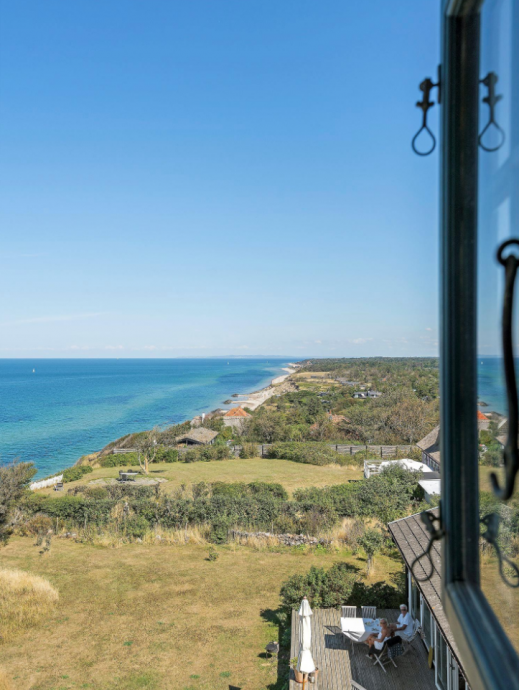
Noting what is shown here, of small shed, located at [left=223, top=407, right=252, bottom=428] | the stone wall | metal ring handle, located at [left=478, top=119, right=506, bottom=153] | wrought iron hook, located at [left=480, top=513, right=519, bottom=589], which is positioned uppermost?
metal ring handle, located at [left=478, top=119, right=506, bottom=153]

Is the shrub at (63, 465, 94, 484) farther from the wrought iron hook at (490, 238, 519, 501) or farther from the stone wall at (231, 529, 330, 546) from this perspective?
the wrought iron hook at (490, 238, 519, 501)

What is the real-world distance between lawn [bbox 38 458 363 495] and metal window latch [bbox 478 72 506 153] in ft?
58.2

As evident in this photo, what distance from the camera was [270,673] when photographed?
676cm

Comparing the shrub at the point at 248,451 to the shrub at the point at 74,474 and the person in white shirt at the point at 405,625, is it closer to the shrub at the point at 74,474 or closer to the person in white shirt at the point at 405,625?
the shrub at the point at 74,474

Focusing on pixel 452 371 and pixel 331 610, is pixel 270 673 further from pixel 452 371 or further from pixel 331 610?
pixel 452 371

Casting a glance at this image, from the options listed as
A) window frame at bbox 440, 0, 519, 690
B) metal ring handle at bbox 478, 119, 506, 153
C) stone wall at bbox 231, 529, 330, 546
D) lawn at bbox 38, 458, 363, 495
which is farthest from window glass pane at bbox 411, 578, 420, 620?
lawn at bbox 38, 458, 363, 495

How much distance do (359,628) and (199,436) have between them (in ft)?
73.5

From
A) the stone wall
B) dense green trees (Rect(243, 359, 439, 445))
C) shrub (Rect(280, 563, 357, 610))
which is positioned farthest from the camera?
dense green trees (Rect(243, 359, 439, 445))

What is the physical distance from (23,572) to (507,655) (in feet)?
38.1

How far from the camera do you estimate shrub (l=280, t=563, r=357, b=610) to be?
7.98 m

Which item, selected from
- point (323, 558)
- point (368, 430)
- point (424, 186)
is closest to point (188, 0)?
point (424, 186)

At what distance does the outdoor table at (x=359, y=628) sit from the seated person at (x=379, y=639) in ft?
0.28

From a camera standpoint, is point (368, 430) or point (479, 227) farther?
point (368, 430)

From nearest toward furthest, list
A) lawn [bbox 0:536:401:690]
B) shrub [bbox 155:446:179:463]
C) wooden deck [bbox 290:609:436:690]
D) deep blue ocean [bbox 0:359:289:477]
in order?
wooden deck [bbox 290:609:436:690]
lawn [bbox 0:536:401:690]
shrub [bbox 155:446:179:463]
deep blue ocean [bbox 0:359:289:477]
